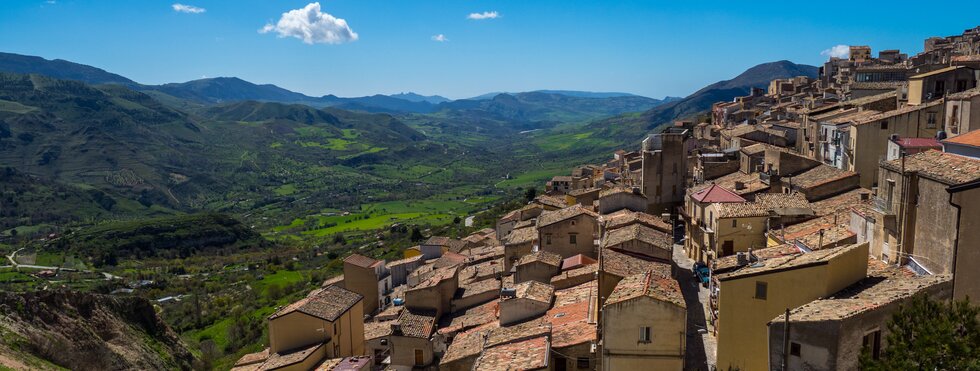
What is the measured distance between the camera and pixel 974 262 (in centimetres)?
1406

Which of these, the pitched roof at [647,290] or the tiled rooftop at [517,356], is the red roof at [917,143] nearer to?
the pitched roof at [647,290]

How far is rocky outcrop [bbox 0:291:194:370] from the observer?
99.9ft

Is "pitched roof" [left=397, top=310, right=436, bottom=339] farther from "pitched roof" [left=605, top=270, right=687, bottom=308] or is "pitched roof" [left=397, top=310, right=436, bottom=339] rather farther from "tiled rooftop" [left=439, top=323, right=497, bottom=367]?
"pitched roof" [left=605, top=270, right=687, bottom=308]

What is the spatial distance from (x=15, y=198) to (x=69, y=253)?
55373mm

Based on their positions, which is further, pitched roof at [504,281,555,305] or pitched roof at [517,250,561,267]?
pitched roof at [517,250,561,267]

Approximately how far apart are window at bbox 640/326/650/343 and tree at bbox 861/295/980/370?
6101mm

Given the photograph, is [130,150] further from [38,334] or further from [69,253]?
[38,334]

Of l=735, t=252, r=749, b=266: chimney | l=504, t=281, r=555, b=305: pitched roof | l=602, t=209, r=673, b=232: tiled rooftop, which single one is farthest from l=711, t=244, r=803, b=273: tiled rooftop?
l=602, t=209, r=673, b=232: tiled rooftop

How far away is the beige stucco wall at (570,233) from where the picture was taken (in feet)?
105

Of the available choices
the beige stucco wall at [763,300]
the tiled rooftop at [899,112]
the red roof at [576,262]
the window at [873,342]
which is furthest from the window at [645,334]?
the tiled rooftop at [899,112]

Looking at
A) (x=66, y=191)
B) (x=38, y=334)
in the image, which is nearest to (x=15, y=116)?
(x=66, y=191)

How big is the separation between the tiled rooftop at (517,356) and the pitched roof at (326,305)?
8.75m

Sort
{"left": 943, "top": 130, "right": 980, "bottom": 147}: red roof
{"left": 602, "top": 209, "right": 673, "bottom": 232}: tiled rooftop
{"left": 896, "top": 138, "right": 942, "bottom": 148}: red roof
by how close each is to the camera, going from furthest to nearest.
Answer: {"left": 602, "top": 209, "right": 673, "bottom": 232}: tiled rooftop → {"left": 896, "top": 138, "right": 942, "bottom": 148}: red roof → {"left": 943, "top": 130, "right": 980, "bottom": 147}: red roof

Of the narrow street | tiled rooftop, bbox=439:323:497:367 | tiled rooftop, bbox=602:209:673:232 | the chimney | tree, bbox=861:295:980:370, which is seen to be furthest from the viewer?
tiled rooftop, bbox=602:209:673:232
